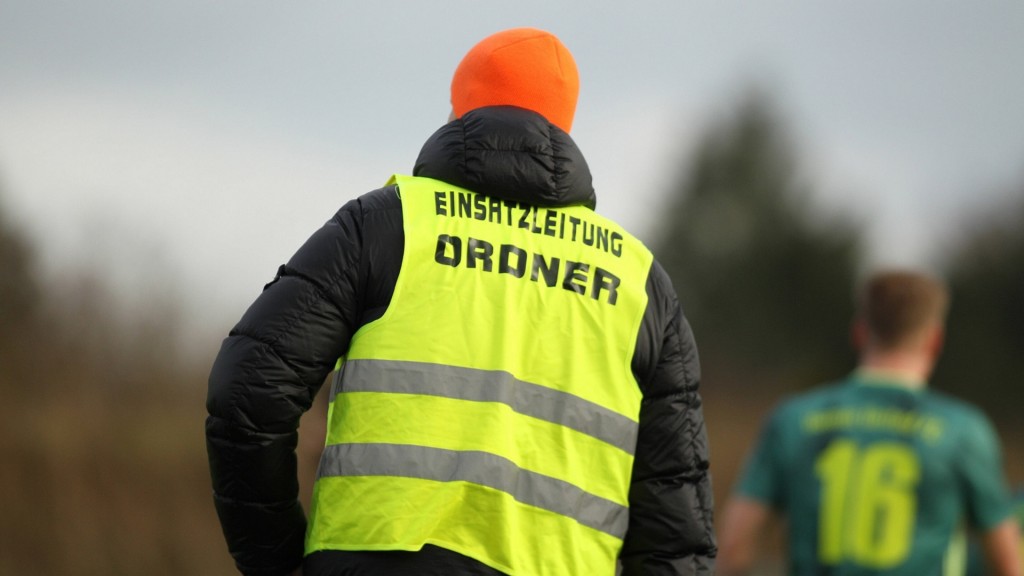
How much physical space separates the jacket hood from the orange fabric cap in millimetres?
174

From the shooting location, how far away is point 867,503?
3531 millimetres

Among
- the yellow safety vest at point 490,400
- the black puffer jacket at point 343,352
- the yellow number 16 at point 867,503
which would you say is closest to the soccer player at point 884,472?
the yellow number 16 at point 867,503

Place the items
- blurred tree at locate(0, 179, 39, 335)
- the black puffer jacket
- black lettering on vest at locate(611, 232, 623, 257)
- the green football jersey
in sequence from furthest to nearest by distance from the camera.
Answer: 1. blurred tree at locate(0, 179, 39, 335)
2. the green football jersey
3. black lettering on vest at locate(611, 232, 623, 257)
4. the black puffer jacket

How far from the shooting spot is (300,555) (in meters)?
2.77

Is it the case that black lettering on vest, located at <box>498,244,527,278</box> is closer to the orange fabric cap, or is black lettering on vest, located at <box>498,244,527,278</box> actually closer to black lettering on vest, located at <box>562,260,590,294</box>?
black lettering on vest, located at <box>562,260,590,294</box>

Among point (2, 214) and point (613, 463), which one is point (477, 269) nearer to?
point (613, 463)

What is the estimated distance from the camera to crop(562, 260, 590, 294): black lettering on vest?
282 cm

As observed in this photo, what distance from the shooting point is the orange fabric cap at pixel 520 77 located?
3.05 metres

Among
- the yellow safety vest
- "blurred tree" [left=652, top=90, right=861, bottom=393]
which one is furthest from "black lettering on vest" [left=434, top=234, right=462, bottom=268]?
"blurred tree" [left=652, top=90, right=861, bottom=393]

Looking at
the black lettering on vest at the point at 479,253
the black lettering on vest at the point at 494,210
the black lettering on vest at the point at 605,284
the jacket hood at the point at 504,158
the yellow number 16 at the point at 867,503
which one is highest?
the jacket hood at the point at 504,158

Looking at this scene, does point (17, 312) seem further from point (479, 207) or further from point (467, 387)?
point (467, 387)

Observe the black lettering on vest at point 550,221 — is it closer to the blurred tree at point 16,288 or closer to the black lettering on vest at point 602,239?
the black lettering on vest at point 602,239

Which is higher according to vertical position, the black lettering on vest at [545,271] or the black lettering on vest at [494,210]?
the black lettering on vest at [494,210]

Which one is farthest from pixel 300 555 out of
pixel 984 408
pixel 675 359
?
pixel 984 408
